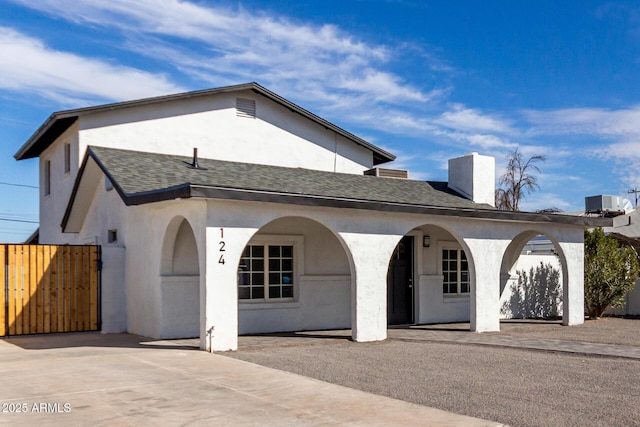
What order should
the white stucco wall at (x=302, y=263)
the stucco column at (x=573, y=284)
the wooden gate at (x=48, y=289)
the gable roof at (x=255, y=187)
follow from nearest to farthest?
the white stucco wall at (x=302, y=263), the gable roof at (x=255, y=187), the wooden gate at (x=48, y=289), the stucco column at (x=573, y=284)

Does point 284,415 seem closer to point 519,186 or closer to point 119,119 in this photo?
point 119,119

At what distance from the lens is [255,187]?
1314cm

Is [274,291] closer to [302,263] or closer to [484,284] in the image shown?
[302,263]

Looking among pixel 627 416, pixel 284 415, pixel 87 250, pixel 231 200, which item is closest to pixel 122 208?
pixel 87 250

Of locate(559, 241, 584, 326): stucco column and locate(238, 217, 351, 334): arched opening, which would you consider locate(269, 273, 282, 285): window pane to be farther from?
locate(559, 241, 584, 326): stucco column

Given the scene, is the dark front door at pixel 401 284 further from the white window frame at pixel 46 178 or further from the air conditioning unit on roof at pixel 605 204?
the air conditioning unit on roof at pixel 605 204

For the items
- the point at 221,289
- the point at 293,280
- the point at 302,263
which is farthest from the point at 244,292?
the point at 221,289

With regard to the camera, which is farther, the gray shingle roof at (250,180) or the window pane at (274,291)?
the window pane at (274,291)

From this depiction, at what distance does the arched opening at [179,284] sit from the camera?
43.9 ft

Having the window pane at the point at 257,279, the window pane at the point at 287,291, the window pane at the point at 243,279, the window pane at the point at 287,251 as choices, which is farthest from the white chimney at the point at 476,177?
the window pane at the point at 243,279

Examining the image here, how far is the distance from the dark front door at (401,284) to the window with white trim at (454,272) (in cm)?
114

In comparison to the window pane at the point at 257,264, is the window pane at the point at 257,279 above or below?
below

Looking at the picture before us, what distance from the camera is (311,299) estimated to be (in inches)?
629

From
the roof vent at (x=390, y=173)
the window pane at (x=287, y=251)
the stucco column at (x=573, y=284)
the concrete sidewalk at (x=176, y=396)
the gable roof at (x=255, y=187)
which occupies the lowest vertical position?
the concrete sidewalk at (x=176, y=396)
